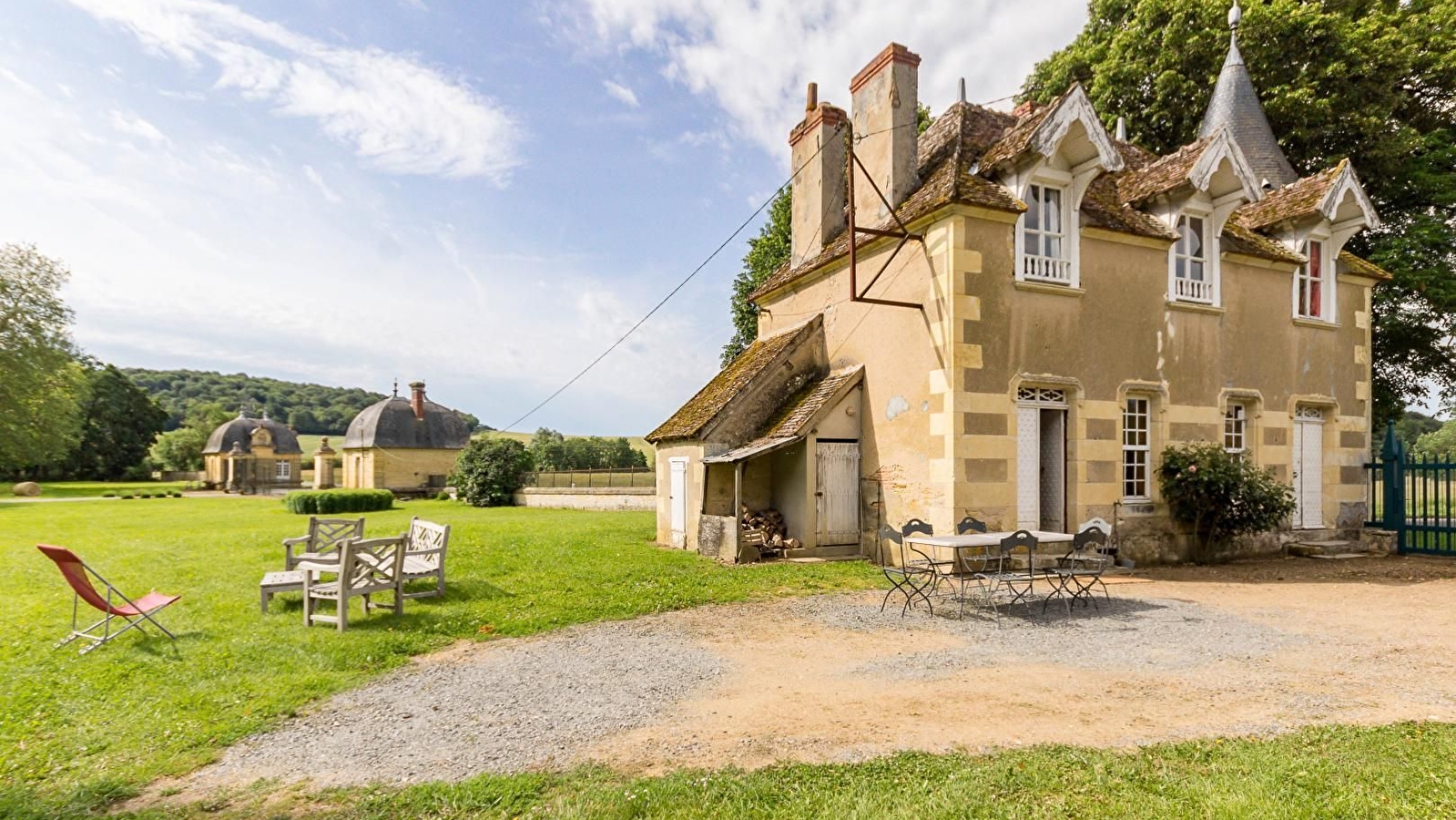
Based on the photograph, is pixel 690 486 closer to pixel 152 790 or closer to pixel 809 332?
pixel 809 332

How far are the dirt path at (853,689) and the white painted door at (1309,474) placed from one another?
782 centimetres

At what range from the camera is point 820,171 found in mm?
16781

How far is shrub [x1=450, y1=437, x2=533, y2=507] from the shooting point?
3409cm

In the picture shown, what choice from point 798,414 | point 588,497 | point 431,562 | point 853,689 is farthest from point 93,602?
point 588,497

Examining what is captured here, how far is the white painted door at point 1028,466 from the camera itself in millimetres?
13250

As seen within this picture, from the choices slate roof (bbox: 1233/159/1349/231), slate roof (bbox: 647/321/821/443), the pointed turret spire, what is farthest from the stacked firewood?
the pointed turret spire

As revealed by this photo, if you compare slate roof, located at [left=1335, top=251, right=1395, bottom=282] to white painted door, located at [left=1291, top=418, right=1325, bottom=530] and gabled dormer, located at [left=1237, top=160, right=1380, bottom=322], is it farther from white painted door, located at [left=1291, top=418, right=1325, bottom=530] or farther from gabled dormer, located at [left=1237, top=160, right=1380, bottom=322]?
white painted door, located at [left=1291, top=418, right=1325, bottom=530]

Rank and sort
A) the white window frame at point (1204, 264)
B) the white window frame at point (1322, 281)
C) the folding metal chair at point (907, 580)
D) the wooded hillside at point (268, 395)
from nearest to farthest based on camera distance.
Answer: the folding metal chair at point (907, 580), the white window frame at point (1204, 264), the white window frame at point (1322, 281), the wooded hillside at point (268, 395)

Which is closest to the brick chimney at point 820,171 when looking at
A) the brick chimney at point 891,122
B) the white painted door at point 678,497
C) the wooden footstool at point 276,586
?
the brick chimney at point 891,122

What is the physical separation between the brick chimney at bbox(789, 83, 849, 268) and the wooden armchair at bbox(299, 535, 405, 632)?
1159 centimetres

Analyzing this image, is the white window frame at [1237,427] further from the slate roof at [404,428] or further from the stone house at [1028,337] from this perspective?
the slate roof at [404,428]

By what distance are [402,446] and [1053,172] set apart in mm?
41381

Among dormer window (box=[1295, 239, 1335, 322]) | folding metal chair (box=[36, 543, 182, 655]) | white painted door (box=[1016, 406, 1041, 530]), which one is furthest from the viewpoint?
dormer window (box=[1295, 239, 1335, 322])

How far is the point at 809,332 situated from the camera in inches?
651
